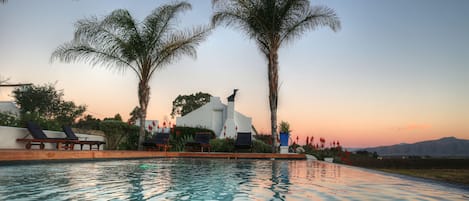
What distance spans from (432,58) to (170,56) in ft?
34.1

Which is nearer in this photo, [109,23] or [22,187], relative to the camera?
[22,187]

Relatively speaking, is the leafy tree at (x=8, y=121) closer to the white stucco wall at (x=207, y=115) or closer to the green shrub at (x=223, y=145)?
the green shrub at (x=223, y=145)

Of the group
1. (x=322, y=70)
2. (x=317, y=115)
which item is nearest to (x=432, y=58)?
(x=322, y=70)

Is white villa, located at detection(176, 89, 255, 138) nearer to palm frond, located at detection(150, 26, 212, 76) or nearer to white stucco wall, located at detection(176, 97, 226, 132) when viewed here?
white stucco wall, located at detection(176, 97, 226, 132)

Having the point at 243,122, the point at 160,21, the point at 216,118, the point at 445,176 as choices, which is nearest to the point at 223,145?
the point at 160,21

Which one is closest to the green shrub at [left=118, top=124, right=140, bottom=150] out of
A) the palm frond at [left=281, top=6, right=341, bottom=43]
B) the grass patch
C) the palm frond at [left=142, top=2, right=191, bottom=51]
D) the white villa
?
the palm frond at [left=142, top=2, right=191, bottom=51]

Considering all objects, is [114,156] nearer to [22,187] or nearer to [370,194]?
[22,187]

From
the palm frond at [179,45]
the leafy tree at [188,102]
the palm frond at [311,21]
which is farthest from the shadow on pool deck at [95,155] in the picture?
the leafy tree at [188,102]

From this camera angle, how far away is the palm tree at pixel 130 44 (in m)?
13.1

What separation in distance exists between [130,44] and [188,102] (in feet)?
105

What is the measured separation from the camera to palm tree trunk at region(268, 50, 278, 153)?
1313 cm

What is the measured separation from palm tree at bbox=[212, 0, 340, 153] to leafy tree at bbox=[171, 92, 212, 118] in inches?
1225

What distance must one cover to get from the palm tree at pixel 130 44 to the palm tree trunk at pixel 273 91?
3.79 metres

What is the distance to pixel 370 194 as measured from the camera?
3.88 metres
